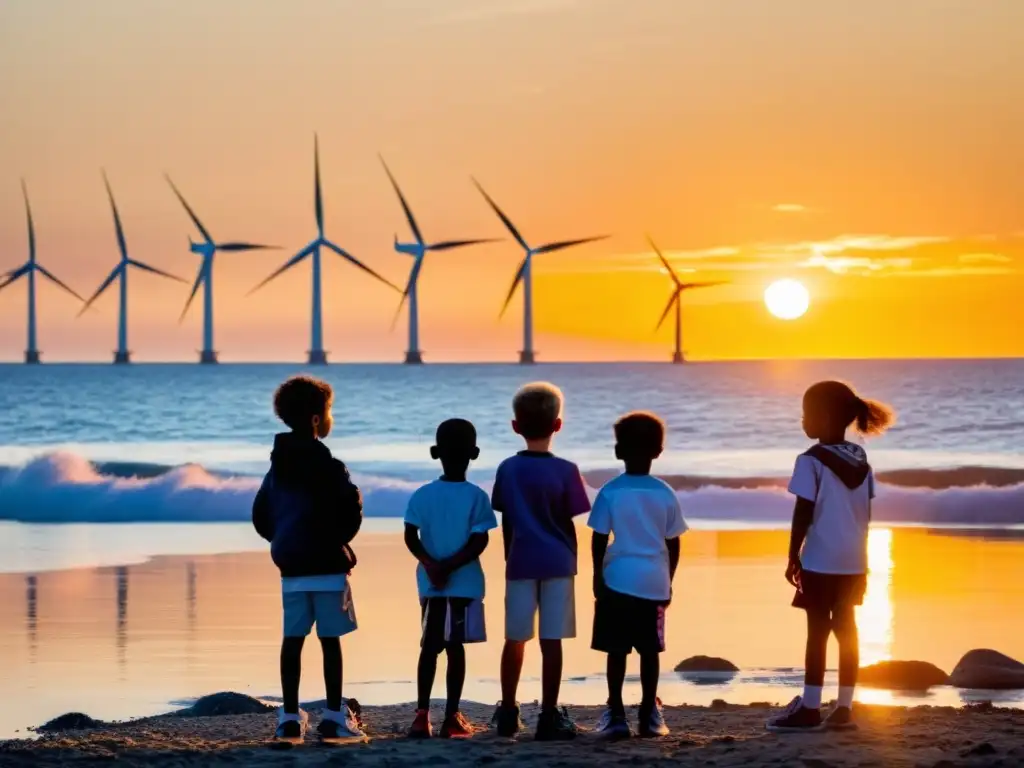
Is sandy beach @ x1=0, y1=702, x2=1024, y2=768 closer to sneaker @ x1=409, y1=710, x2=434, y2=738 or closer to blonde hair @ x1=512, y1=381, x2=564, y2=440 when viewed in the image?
sneaker @ x1=409, y1=710, x2=434, y2=738

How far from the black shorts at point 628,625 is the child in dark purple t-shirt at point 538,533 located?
0.16 meters

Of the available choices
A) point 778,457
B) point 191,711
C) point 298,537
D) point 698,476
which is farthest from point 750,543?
point 778,457

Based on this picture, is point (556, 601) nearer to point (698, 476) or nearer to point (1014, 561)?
point (1014, 561)

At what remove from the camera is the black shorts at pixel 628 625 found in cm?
805

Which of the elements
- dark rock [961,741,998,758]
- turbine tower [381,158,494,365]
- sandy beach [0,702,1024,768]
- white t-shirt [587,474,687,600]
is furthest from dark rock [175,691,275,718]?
turbine tower [381,158,494,365]

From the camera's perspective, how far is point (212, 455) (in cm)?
5459

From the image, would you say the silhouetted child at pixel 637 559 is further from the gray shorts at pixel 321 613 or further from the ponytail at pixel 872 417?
the gray shorts at pixel 321 613

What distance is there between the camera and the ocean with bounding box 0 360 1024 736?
1141cm

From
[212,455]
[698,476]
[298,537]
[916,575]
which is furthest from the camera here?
[212,455]

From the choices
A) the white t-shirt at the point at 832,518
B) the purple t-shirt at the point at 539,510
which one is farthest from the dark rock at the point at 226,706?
the white t-shirt at the point at 832,518

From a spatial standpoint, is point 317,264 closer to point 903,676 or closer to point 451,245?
point 451,245

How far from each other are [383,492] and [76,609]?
803 inches

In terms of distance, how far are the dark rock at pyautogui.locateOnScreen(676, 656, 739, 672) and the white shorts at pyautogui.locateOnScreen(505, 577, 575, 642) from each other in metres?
3.64

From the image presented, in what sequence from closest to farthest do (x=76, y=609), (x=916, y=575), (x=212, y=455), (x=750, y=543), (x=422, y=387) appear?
(x=76, y=609), (x=916, y=575), (x=750, y=543), (x=212, y=455), (x=422, y=387)
